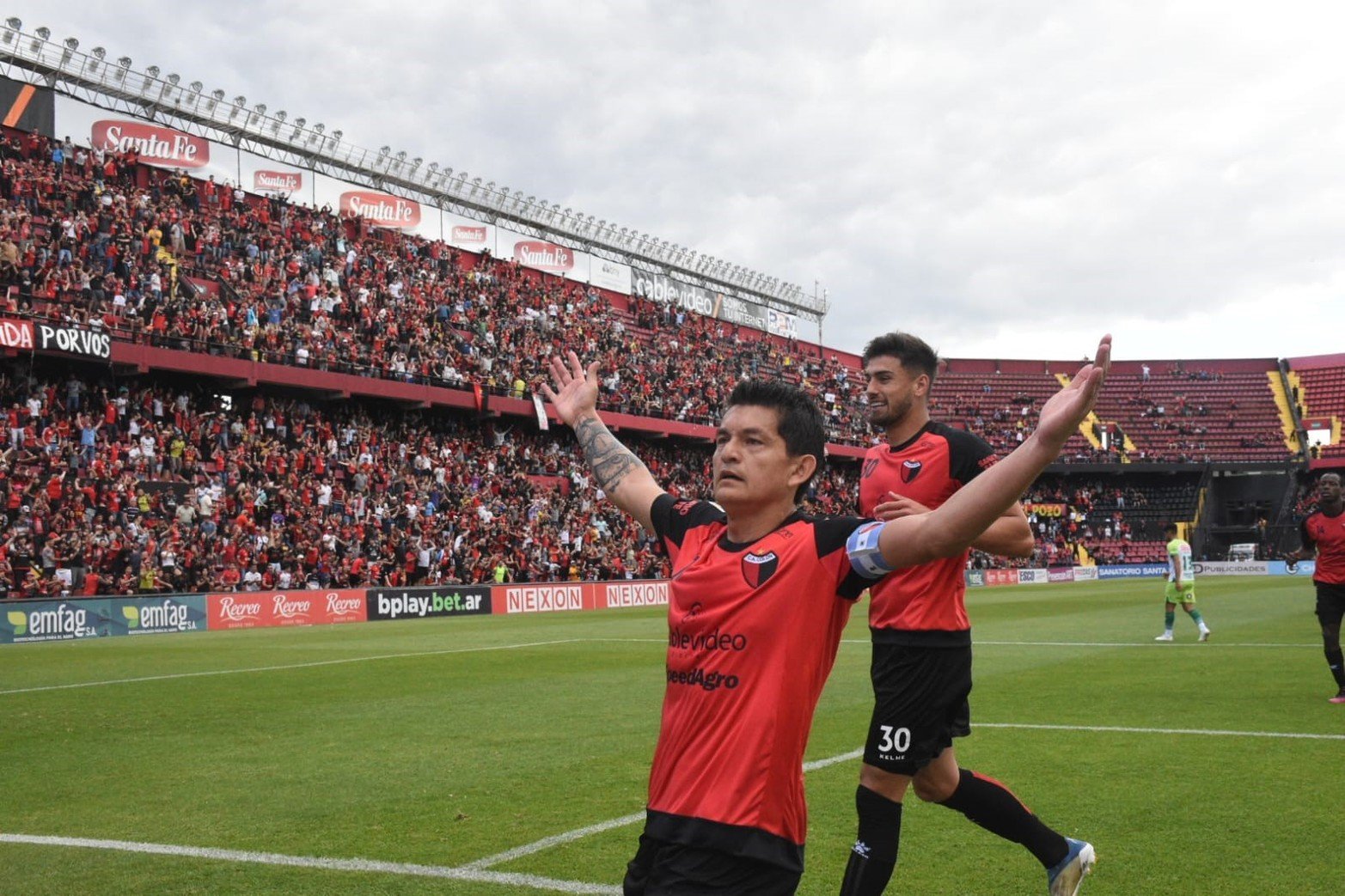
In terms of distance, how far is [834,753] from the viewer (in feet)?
30.4

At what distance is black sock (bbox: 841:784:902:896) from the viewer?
4.80 m

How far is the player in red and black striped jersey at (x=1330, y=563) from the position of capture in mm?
11719

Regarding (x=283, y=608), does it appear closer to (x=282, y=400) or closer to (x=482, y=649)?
(x=282, y=400)

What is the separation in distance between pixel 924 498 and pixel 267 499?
2810cm

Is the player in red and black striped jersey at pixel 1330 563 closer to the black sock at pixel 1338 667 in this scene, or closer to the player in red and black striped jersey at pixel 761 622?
the black sock at pixel 1338 667

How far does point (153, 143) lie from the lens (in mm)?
37125

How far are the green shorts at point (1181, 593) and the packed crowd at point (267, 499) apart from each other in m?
20.3

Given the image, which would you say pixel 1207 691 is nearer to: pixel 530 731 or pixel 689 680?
pixel 530 731

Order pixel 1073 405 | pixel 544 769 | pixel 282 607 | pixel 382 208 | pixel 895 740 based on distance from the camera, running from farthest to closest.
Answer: pixel 382 208
pixel 282 607
pixel 544 769
pixel 895 740
pixel 1073 405

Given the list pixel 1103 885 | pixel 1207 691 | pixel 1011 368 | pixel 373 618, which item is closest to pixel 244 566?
pixel 373 618

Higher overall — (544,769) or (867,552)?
(867,552)

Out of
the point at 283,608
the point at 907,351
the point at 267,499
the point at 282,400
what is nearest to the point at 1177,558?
the point at 907,351

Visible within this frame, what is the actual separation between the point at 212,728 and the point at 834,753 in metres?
5.91

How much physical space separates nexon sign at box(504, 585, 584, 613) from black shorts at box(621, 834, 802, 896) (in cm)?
3046
